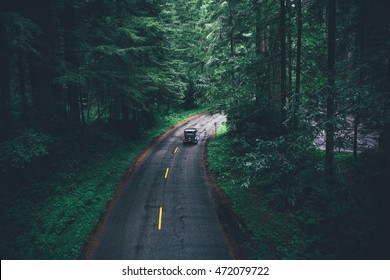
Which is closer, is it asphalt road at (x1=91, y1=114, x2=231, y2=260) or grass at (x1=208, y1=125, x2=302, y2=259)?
grass at (x1=208, y1=125, x2=302, y2=259)

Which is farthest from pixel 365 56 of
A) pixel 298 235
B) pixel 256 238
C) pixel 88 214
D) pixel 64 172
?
pixel 64 172

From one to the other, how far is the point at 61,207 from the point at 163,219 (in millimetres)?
5210

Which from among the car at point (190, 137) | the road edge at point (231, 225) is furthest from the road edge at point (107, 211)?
the road edge at point (231, 225)

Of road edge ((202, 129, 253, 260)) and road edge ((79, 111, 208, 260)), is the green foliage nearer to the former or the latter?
road edge ((79, 111, 208, 260))

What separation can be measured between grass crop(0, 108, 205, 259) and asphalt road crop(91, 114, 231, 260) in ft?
3.11

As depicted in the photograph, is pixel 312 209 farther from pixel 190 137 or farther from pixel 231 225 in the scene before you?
pixel 190 137

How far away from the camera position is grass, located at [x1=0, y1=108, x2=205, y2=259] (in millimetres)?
9660

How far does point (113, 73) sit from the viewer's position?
17.0 m

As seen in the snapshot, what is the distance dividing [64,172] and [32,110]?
4.15 metres

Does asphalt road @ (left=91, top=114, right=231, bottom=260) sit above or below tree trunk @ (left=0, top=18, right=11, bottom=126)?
below

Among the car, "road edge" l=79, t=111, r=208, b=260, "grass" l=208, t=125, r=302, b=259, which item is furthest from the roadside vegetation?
the car

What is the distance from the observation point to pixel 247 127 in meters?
18.3

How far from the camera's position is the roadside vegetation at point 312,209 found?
786cm
